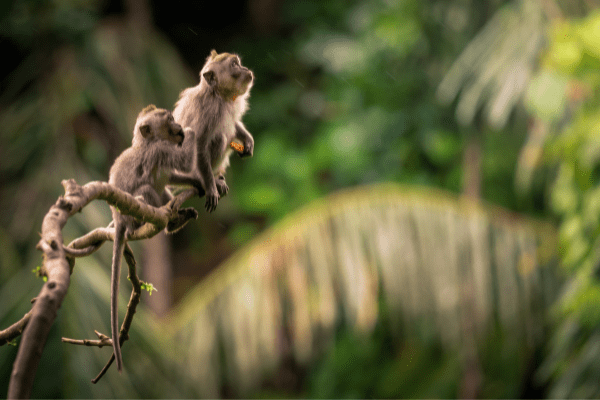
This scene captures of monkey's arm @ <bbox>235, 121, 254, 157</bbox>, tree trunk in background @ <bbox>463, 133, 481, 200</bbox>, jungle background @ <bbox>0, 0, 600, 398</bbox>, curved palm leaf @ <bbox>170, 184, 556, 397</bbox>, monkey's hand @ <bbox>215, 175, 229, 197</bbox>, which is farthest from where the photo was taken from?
tree trunk in background @ <bbox>463, 133, 481, 200</bbox>

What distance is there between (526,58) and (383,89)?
11.5ft

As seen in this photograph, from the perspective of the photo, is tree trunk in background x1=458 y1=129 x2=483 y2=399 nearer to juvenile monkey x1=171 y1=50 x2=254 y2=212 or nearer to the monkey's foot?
juvenile monkey x1=171 y1=50 x2=254 y2=212

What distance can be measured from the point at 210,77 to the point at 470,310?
547 cm

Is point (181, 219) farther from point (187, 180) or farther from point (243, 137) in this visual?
point (243, 137)

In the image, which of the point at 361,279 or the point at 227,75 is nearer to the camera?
the point at 227,75

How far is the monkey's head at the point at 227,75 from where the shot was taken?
1530 mm

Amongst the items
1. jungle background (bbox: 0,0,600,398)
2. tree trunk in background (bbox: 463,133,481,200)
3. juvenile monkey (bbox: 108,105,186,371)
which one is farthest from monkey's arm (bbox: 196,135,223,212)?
tree trunk in background (bbox: 463,133,481,200)

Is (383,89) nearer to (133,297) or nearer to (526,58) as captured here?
(526,58)

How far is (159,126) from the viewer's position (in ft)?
4.38

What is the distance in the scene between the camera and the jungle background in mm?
4648

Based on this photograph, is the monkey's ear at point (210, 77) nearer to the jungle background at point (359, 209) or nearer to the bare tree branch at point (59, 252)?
the bare tree branch at point (59, 252)

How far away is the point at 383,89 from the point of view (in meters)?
9.04

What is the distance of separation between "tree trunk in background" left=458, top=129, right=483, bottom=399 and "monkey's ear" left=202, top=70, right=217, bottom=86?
506cm

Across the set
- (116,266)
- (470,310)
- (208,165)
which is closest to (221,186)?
(208,165)
